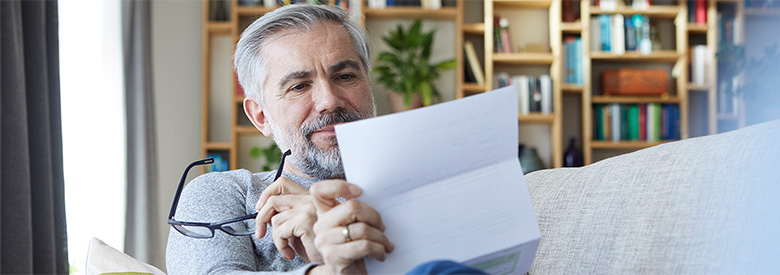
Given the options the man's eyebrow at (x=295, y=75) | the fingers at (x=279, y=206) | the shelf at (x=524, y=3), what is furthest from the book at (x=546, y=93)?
the fingers at (x=279, y=206)

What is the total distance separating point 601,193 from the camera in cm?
105

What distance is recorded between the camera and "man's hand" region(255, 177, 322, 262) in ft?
3.06

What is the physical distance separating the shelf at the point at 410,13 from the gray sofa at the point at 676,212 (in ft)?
10.4

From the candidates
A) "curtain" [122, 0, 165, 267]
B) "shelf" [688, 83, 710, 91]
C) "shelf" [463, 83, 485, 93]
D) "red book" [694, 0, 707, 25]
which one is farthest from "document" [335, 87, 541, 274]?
"red book" [694, 0, 707, 25]

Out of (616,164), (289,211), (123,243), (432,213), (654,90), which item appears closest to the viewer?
(432,213)

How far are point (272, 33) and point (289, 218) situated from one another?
0.49 meters

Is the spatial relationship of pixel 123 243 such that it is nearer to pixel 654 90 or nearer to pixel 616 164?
pixel 616 164

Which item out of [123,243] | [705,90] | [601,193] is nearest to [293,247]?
[601,193]

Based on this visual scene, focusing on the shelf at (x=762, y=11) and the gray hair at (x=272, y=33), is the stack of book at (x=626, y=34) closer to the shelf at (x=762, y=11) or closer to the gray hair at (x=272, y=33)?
the shelf at (x=762, y=11)

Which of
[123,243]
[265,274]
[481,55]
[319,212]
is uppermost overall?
[481,55]

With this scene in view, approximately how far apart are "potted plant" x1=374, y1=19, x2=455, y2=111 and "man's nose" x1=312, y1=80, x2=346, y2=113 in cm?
275

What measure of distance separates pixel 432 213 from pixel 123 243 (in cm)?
299

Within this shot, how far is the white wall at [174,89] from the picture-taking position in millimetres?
3893

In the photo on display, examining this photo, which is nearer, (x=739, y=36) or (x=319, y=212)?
(x=319, y=212)
